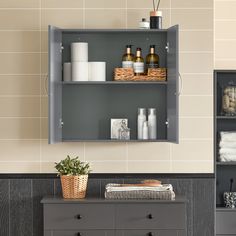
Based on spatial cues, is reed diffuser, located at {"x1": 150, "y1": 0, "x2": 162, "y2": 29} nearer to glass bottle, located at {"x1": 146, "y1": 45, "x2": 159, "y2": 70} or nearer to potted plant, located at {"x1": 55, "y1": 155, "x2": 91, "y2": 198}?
glass bottle, located at {"x1": 146, "y1": 45, "x2": 159, "y2": 70}

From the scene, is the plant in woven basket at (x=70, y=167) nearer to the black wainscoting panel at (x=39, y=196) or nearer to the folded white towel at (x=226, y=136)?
the black wainscoting panel at (x=39, y=196)

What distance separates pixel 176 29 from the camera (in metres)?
4.35

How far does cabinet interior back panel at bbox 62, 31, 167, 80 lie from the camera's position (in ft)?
15.5

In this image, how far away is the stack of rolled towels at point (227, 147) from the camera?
16.3 ft

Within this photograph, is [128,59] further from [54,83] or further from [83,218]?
[83,218]


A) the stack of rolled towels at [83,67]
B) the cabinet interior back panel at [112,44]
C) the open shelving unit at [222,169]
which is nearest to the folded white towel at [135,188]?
the open shelving unit at [222,169]

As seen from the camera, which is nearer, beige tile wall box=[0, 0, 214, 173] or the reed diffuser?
the reed diffuser

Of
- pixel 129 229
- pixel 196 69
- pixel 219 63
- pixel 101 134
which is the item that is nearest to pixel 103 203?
pixel 129 229

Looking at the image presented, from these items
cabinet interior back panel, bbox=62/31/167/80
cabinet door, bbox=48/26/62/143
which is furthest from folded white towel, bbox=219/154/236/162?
cabinet door, bbox=48/26/62/143

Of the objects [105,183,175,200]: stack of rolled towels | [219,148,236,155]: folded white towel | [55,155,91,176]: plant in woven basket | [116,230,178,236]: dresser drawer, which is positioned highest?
[219,148,236,155]: folded white towel

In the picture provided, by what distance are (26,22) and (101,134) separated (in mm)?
943

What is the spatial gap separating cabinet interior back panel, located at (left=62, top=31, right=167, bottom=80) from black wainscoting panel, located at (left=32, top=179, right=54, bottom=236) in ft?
2.86

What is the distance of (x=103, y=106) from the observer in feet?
15.6

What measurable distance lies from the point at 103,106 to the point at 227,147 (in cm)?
99
